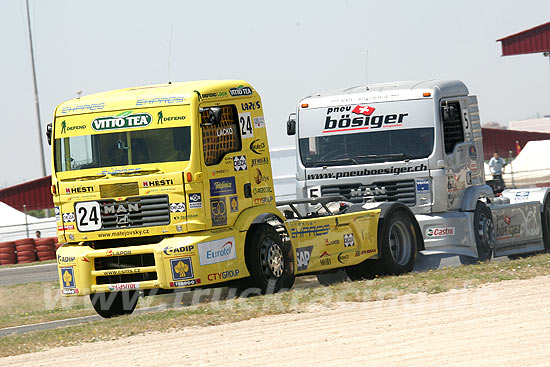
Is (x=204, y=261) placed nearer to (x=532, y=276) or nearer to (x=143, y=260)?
(x=143, y=260)

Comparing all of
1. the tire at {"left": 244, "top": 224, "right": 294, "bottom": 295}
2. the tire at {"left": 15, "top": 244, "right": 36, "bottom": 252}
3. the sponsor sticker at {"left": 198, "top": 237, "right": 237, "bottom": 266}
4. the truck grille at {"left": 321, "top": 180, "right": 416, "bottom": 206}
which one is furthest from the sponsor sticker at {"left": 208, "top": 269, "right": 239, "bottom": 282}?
the tire at {"left": 15, "top": 244, "right": 36, "bottom": 252}

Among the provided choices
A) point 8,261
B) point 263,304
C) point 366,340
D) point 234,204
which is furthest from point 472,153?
point 8,261

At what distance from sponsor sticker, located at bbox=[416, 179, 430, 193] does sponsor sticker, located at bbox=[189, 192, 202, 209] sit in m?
4.60

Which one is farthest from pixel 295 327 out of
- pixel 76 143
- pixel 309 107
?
pixel 309 107

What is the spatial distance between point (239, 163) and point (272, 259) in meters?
1.35

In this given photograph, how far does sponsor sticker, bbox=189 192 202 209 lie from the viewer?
11484 millimetres

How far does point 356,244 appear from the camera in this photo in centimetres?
1383

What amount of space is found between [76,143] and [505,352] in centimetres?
650

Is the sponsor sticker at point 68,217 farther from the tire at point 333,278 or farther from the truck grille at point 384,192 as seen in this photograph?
the tire at point 333,278

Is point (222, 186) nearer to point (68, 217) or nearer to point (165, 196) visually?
point (165, 196)

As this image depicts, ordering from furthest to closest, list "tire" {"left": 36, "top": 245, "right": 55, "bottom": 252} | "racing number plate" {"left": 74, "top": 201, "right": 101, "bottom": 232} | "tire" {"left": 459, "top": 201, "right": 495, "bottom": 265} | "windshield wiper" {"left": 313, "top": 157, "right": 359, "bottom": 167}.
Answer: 1. "tire" {"left": 36, "top": 245, "right": 55, "bottom": 252}
2. "tire" {"left": 459, "top": 201, "right": 495, "bottom": 265}
3. "windshield wiper" {"left": 313, "top": 157, "right": 359, "bottom": 167}
4. "racing number plate" {"left": 74, "top": 201, "right": 101, "bottom": 232}

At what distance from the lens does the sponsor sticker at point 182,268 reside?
449 inches

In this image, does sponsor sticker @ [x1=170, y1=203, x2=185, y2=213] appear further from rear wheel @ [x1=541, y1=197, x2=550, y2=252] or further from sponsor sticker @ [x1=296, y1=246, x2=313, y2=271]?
rear wheel @ [x1=541, y1=197, x2=550, y2=252]

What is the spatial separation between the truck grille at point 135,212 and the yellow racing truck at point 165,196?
12 millimetres
